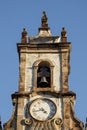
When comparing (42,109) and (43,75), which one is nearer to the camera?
(42,109)

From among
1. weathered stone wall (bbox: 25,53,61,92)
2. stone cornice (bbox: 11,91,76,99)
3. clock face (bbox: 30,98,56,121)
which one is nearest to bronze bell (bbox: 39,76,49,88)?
weathered stone wall (bbox: 25,53,61,92)

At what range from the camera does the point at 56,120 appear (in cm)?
3133

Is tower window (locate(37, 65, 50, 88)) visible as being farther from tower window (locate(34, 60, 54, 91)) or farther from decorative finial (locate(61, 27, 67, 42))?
decorative finial (locate(61, 27, 67, 42))

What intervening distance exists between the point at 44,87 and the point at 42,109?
1.60 metres

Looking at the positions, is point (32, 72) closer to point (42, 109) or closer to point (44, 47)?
point (44, 47)

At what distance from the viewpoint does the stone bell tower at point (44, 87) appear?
31359 mm

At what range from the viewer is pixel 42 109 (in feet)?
105

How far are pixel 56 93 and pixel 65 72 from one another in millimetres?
1631

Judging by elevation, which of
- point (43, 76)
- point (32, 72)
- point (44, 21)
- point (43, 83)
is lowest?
point (43, 83)

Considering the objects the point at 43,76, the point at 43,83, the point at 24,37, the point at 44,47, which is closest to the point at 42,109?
the point at 43,83

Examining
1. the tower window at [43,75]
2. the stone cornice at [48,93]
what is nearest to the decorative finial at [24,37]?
the tower window at [43,75]

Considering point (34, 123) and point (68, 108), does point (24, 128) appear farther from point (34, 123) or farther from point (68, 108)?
point (68, 108)

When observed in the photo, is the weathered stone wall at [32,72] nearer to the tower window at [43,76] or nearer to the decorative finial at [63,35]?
the tower window at [43,76]

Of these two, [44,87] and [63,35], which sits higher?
[63,35]
